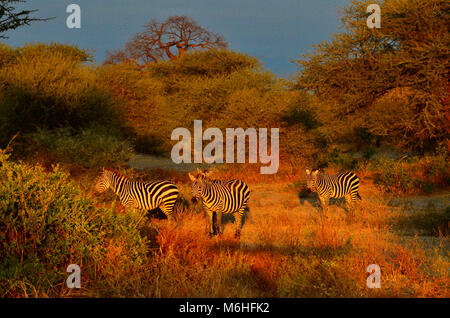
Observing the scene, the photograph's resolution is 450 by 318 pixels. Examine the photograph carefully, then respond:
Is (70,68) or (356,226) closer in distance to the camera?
(356,226)

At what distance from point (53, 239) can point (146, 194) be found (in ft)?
12.5

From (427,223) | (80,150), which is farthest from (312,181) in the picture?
(80,150)

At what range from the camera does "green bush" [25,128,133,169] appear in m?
14.4

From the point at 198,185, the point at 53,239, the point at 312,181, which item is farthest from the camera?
the point at 312,181

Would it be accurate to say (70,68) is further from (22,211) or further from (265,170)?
(22,211)

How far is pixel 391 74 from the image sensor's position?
1579cm

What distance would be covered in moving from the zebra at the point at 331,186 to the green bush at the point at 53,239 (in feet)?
18.7

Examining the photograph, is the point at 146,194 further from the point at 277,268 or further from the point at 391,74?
the point at 391,74

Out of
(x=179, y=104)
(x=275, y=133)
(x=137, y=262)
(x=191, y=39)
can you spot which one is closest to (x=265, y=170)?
(x=275, y=133)

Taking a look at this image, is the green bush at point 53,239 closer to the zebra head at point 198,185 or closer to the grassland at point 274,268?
the grassland at point 274,268

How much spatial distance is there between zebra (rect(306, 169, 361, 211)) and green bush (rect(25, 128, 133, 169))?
23.3 feet

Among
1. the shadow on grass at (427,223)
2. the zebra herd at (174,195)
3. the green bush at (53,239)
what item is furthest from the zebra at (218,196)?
the shadow on grass at (427,223)
